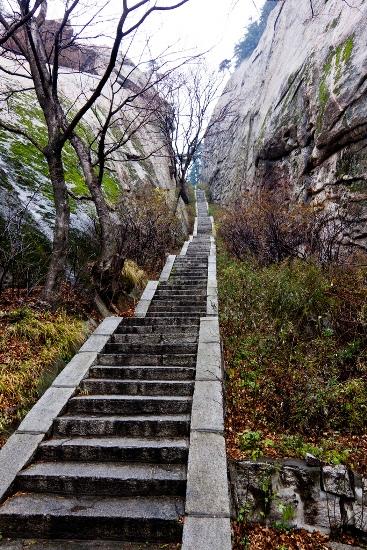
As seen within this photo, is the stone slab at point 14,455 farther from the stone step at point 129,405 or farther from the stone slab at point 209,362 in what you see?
the stone slab at point 209,362

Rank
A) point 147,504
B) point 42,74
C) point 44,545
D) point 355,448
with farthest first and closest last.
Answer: point 42,74
point 355,448
point 147,504
point 44,545

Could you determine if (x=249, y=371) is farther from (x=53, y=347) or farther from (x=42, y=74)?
(x=42, y=74)

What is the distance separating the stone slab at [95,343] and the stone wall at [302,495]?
346 cm

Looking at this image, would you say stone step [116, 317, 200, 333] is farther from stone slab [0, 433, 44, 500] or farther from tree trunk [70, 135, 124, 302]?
stone slab [0, 433, 44, 500]

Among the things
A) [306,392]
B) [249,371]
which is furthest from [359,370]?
[249,371]

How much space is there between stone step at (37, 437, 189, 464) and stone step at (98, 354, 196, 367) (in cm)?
202

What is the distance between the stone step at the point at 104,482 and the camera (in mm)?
4020

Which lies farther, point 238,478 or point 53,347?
point 53,347

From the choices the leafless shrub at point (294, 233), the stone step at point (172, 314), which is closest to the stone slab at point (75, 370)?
the stone step at point (172, 314)

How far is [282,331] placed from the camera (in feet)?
22.7

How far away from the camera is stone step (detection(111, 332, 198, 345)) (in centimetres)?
727

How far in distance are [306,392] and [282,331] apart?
1677 millimetres

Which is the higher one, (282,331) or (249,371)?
(282,331)

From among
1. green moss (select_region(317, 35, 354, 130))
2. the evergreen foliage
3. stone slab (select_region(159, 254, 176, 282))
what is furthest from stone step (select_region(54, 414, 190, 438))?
the evergreen foliage
